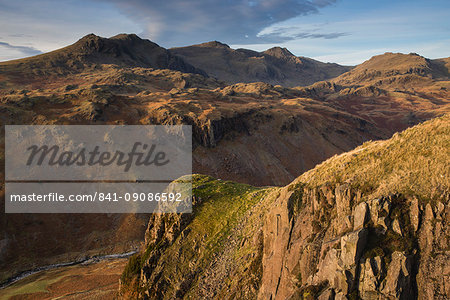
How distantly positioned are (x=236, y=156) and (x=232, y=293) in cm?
5901

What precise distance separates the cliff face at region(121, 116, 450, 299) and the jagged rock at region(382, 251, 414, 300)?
5 centimetres

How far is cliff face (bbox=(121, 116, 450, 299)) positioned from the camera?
14.8 meters

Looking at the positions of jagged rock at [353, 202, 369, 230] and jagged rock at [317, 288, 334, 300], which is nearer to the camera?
jagged rock at [317, 288, 334, 300]

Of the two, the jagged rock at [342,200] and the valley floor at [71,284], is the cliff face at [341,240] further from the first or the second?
the valley floor at [71,284]

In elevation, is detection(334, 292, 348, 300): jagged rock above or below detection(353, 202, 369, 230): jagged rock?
below

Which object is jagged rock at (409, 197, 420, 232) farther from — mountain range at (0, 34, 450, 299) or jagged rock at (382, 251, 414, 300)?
jagged rock at (382, 251, 414, 300)

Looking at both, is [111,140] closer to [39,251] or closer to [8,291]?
[39,251]

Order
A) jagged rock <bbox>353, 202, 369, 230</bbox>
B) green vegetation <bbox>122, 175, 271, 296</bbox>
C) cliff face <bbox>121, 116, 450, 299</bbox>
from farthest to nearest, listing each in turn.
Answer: green vegetation <bbox>122, 175, 271, 296</bbox>, jagged rock <bbox>353, 202, 369, 230</bbox>, cliff face <bbox>121, 116, 450, 299</bbox>

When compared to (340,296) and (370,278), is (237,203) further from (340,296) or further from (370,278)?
(370,278)

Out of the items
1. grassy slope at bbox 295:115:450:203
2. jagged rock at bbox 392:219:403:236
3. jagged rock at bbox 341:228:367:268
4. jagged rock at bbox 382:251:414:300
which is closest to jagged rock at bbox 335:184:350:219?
grassy slope at bbox 295:115:450:203

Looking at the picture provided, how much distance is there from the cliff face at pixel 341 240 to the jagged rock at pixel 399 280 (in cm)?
5

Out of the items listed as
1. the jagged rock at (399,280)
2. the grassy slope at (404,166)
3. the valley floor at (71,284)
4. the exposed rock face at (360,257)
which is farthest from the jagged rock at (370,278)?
the valley floor at (71,284)

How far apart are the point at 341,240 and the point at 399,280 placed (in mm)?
3291

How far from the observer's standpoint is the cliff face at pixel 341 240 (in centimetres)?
1482
